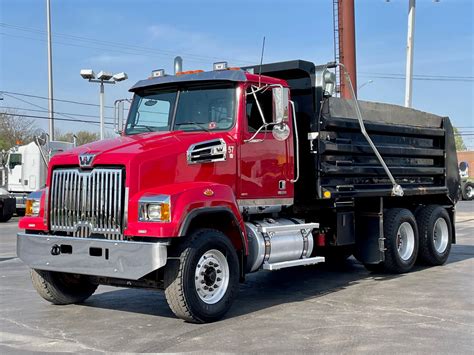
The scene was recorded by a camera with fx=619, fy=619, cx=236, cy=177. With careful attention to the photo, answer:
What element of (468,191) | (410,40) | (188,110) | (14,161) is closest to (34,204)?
(188,110)

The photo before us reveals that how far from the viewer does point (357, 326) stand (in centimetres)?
668

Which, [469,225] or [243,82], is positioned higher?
[243,82]

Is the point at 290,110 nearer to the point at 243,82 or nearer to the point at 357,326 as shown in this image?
the point at 243,82

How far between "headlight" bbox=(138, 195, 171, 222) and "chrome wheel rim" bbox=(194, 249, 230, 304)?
0.75 m

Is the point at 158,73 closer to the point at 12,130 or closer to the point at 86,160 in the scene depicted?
the point at 86,160

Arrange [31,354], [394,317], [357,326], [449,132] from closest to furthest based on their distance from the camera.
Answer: [31,354] → [357,326] → [394,317] → [449,132]

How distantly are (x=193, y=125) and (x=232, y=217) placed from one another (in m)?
1.35

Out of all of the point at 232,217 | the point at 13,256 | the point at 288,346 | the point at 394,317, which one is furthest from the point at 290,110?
the point at 13,256

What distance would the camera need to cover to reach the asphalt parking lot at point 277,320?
595 cm

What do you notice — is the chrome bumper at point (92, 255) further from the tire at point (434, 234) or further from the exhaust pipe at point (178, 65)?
the tire at point (434, 234)

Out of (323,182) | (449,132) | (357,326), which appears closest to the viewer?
(357,326)

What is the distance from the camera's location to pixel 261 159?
8.06 metres

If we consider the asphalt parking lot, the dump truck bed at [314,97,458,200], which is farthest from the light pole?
the asphalt parking lot

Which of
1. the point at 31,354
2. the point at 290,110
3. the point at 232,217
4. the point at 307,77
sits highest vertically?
the point at 307,77
